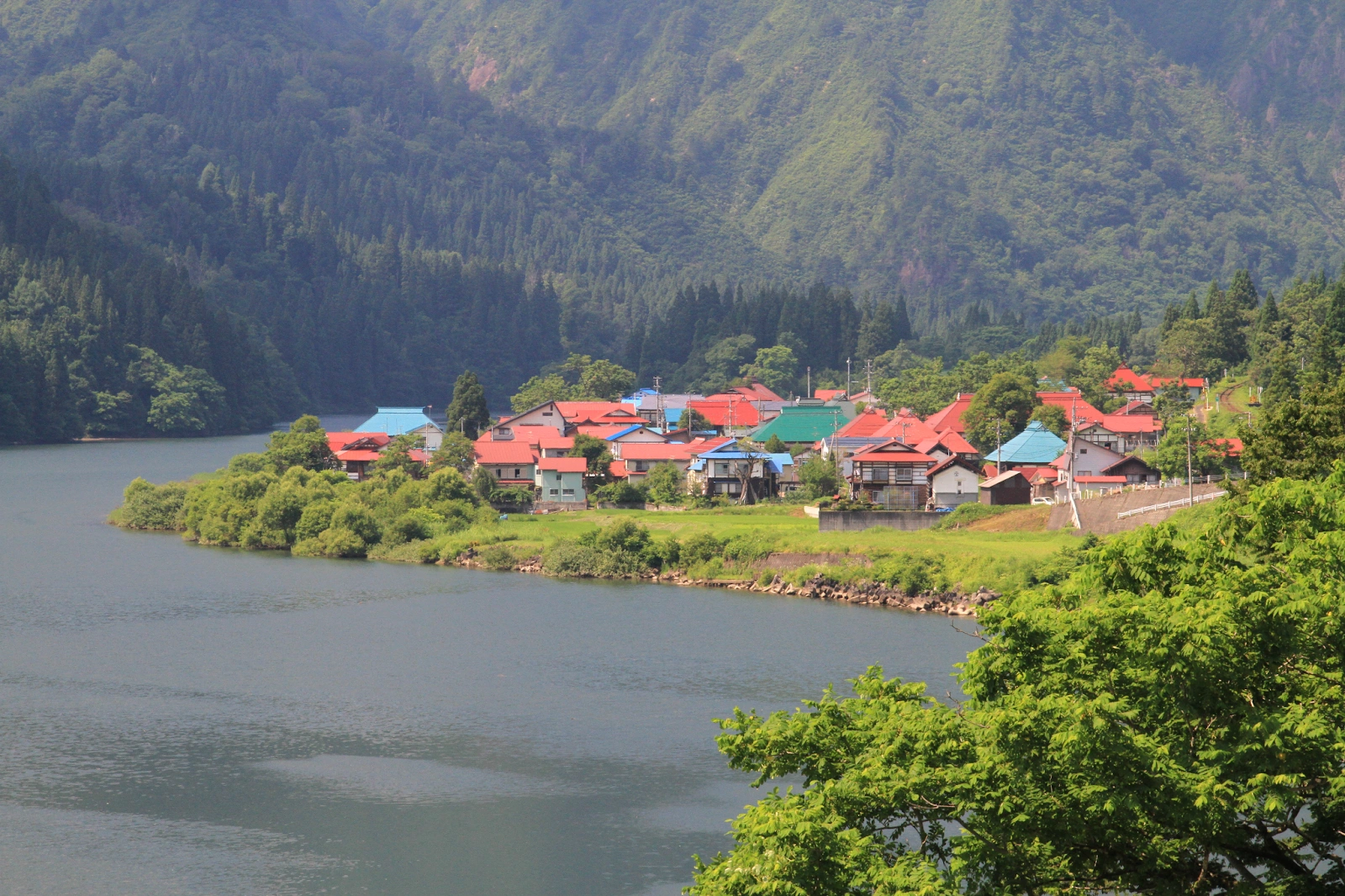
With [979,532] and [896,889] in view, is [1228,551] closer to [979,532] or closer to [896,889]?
[896,889]

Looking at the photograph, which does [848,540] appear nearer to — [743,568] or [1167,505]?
[743,568]

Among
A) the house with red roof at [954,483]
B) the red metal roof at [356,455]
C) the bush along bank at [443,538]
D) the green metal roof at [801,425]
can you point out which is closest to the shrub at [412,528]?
the bush along bank at [443,538]

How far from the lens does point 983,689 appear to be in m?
13.3

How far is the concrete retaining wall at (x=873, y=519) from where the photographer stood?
3981 centimetres

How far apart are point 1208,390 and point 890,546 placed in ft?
88.4

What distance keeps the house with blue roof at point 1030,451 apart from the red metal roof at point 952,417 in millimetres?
5167

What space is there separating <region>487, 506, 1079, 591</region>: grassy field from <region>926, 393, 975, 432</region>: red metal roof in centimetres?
1085

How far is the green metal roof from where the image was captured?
57.9 meters

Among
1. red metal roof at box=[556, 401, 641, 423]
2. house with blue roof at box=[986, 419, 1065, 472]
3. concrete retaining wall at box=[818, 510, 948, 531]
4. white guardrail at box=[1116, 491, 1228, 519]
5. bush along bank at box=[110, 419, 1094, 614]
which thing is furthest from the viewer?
red metal roof at box=[556, 401, 641, 423]

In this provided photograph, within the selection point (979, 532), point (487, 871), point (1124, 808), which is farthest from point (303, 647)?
point (1124, 808)

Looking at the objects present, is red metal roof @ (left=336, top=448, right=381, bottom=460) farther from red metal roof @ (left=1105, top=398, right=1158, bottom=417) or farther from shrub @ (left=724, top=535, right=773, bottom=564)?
red metal roof @ (left=1105, top=398, right=1158, bottom=417)

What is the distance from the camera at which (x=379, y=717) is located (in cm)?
2667

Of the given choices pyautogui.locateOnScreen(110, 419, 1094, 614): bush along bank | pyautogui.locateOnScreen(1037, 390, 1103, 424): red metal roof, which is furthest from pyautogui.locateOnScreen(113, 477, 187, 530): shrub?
pyautogui.locateOnScreen(1037, 390, 1103, 424): red metal roof

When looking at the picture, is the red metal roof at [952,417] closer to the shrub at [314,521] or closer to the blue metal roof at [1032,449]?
the blue metal roof at [1032,449]
